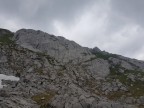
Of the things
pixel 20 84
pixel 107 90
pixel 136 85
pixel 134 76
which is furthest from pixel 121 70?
pixel 20 84

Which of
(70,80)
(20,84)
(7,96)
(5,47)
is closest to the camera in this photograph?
(7,96)

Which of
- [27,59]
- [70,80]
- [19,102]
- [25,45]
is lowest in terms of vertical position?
[19,102]

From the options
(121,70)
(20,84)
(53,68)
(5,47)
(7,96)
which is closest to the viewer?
(7,96)

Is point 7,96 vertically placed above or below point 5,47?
below

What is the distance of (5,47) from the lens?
181 meters

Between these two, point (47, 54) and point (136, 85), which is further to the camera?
point (47, 54)

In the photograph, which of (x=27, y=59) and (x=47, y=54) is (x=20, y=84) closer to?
(x=27, y=59)

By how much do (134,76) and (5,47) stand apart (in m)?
83.7

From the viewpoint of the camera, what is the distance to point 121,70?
7657 inches

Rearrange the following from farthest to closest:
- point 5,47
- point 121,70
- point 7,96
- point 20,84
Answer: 1. point 121,70
2. point 5,47
3. point 20,84
4. point 7,96

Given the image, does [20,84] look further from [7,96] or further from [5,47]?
A: [5,47]

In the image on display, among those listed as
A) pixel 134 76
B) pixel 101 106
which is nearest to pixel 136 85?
pixel 134 76

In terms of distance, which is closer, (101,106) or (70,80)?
(101,106)

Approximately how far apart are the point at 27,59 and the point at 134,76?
226ft
